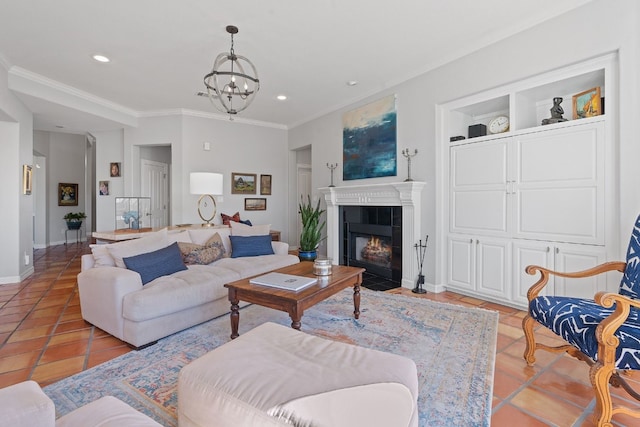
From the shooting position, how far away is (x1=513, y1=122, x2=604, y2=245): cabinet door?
8.40 feet

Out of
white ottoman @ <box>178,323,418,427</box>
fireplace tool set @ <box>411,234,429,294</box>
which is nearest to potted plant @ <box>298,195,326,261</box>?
fireplace tool set @ <box>411,234,429,294</box>

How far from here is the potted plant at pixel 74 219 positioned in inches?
303

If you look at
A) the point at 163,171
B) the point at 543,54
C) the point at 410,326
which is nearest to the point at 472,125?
the point at 543,54

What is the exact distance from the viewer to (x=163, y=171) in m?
6.67

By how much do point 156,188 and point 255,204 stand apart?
215cm

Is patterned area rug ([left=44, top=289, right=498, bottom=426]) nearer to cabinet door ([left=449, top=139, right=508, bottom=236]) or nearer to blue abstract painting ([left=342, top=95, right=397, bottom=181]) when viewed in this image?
cabinet door ([left=449, top=139, right=508, bottom=236])

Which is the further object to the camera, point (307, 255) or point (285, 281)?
point (307, 255)

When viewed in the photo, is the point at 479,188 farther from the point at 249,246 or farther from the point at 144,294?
the point at 144,294

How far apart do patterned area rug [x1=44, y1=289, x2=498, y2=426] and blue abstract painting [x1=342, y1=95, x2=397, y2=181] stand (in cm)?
193

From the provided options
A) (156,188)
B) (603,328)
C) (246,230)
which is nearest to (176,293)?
(246,230)

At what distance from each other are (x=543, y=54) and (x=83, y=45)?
4456mm

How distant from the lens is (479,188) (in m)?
3.37

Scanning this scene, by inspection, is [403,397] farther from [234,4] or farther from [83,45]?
[83,45]

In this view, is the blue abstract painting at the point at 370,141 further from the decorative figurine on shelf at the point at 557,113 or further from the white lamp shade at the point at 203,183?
the white lamp shade at the point at 203,183
